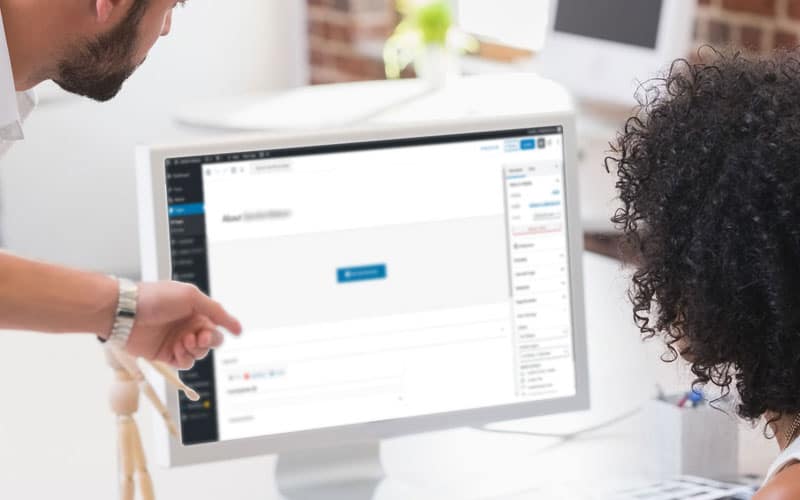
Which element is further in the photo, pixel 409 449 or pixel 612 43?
pixel 612 43

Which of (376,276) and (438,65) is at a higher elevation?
(438,65)

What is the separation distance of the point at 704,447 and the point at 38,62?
826 millimetres

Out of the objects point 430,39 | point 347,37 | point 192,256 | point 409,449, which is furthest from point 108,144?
point 192,256

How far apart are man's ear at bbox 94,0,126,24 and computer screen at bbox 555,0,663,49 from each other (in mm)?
1048

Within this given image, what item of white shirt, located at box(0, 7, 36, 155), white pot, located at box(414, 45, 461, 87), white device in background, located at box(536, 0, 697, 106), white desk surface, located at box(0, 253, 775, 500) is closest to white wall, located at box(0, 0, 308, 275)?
white pot, located at box(414, 45, 461, 87)

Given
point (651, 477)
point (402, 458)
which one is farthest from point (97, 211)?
point (651, 477)

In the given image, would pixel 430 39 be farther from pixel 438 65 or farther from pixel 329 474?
pixel 329 474

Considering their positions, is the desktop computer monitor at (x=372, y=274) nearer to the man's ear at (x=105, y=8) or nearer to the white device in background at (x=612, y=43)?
the man's ear at (x=105, y=8)

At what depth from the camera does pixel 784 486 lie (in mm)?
886

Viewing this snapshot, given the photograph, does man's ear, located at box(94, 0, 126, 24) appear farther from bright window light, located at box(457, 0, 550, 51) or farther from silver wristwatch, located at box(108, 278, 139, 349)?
bright window light, located at box(457, 0, 550, 51)

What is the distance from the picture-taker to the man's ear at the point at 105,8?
3.78ft

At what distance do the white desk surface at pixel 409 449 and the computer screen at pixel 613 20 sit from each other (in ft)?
1.70

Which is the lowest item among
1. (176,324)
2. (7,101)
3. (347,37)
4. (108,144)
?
(176,324)

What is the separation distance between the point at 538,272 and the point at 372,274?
0.18m
